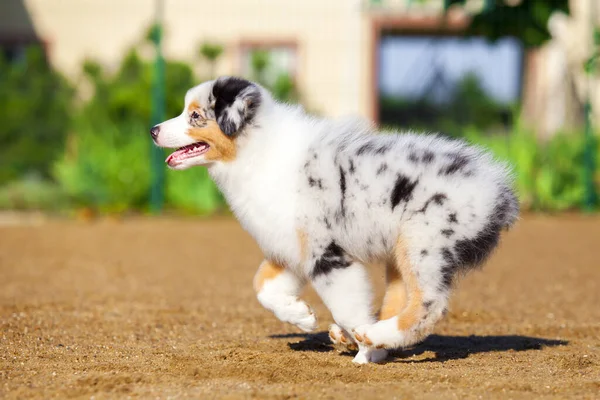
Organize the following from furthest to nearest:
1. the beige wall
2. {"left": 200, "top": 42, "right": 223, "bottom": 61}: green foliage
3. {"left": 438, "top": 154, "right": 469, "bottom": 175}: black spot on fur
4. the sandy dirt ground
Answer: the beige wall < {"left": 200, "top": 42, "right": 223, "bottom": 61}: green foliage < {"left": 438, "top": 154, "right": 469, "bottom": 175}: black spot on fur < the sandy dirt ground

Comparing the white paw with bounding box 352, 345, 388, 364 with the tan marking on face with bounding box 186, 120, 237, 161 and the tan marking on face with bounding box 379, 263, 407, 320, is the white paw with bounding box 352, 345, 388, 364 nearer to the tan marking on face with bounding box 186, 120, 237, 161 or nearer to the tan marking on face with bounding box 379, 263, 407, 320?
the tan marking on face with bounding box 379, 263, 407, 320

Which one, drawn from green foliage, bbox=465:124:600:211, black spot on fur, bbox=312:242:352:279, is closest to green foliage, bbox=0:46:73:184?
green foliage, bbox=465:124:600:211

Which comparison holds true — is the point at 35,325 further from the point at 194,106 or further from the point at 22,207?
the point at 22,207

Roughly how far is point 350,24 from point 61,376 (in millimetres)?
15152

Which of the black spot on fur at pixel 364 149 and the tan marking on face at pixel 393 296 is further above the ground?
the black spot on fur at pixel 364 149

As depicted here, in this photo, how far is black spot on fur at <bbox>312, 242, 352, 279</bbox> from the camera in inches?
210

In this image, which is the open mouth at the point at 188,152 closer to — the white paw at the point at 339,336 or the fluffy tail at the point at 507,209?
the white paw at the point at 339,336

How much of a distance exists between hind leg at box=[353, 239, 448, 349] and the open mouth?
53.9 inches

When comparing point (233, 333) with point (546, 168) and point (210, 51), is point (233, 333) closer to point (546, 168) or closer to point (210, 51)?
point (210, 51)

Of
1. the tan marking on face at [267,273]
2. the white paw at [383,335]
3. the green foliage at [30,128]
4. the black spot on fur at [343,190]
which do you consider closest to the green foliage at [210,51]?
the green foliage at [30,128]

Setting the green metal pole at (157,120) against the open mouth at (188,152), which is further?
the green metal pole at (157,120)

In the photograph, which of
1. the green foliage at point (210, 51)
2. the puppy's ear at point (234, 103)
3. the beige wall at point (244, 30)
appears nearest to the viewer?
the puppy's ear at point (234, 103)

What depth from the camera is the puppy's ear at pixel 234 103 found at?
5570 millimetres

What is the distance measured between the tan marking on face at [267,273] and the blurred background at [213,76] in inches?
317
